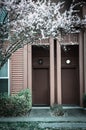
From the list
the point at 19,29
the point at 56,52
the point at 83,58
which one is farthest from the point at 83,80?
the point at 19,29

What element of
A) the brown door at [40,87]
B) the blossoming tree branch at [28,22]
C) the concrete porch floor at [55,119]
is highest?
the blossoming tree branch at [28,22]

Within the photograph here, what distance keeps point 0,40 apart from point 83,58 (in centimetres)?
569

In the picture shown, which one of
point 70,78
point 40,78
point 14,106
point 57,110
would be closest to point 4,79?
point 14,106

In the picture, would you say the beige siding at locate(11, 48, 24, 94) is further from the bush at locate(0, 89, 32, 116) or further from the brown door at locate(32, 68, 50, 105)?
the brown door at locate(32, 68, 50, 105)

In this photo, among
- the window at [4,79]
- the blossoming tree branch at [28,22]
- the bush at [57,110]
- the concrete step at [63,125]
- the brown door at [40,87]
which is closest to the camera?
the blossoming tree branch at [28,22]

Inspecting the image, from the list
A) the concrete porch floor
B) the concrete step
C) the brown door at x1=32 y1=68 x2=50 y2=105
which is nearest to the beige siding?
the concrete porch floor

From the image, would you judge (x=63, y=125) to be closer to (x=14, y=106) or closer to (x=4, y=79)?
(x=14, y=106)

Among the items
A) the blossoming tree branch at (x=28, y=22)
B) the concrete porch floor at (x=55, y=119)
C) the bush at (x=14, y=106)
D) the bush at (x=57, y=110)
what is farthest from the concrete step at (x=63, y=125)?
the blossoming tree branch at (x=28, y=22)

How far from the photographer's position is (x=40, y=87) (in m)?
16.1

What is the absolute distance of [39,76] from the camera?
1620cm

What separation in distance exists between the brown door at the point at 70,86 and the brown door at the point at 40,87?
95cm

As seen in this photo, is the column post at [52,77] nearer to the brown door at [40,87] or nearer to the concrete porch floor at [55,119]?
the concrete porch floor at [55,119]

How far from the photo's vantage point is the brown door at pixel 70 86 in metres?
16.1

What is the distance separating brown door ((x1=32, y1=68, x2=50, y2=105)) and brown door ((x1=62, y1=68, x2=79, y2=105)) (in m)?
0.95
